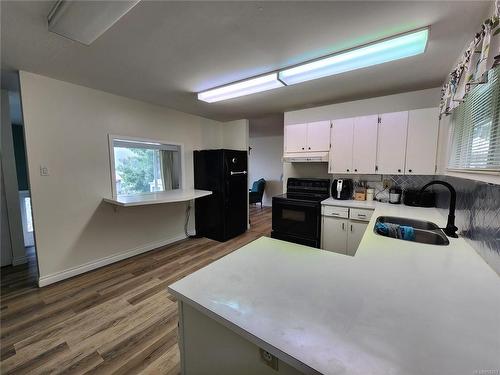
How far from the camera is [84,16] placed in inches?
50.7

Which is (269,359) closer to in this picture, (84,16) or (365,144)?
(84,16)

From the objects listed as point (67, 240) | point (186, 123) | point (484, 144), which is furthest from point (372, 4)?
point (67, 240)

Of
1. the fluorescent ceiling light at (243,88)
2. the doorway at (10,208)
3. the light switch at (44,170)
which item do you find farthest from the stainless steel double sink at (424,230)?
the doorway at (10,208)

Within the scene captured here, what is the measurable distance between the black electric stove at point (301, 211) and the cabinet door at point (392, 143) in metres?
0.78

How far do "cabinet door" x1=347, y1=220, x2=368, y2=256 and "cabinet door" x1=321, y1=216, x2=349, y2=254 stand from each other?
5cm

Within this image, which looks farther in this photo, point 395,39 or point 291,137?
point 291,137

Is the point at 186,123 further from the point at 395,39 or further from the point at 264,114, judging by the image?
the point at 395,39

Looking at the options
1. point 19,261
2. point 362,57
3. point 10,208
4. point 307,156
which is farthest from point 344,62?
point 19,261

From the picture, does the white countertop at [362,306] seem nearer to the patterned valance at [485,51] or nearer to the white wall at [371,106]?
the patterned valance at [485,51]

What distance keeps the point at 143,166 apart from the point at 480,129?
3.77 m

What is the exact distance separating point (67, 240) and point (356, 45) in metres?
3.67

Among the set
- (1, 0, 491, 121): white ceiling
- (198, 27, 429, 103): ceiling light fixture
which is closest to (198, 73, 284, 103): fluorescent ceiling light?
(198, 27, 429, 103): ceiling light fixture

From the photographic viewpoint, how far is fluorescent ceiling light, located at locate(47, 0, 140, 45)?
1200mm

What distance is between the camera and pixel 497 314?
78 cm
